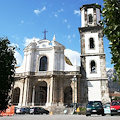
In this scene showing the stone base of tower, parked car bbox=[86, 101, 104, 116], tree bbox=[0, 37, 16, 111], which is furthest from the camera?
the stone base of tower

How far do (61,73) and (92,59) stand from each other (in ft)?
21.1

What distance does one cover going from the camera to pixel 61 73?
27.9 metres

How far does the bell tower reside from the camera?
1042 inches

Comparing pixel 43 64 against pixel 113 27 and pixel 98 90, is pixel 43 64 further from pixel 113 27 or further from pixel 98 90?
pixel 113 27

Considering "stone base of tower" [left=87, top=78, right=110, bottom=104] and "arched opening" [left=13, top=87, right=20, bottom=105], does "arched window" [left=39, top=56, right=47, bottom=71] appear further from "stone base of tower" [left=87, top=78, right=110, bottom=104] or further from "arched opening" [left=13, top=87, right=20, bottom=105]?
"stone base of tower" [left=87, top=78, right=110, bottom=104]

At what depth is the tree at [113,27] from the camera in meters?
4.83

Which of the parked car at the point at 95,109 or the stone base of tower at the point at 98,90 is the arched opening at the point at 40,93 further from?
the parked car at the point at 95,109

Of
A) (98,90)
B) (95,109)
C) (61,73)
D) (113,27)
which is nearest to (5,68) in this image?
(113,27)

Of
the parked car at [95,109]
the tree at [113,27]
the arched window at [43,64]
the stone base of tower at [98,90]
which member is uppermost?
the arched window at [43,64]

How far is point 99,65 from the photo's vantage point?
2802 cm

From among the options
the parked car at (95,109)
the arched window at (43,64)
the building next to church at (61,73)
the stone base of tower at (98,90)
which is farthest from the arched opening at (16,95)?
the parked car at (95,109)

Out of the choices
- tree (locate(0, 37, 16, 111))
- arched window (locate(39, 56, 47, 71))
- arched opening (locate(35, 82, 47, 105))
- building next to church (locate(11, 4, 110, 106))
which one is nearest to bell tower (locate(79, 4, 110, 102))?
building next to church (locate(11, 4, 110, 106))

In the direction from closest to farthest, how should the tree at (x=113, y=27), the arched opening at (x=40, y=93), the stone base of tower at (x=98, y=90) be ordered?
the tree at (x=113, y=27) < the stone base of tower at (x=98, y=90) < the arched opening at (x=40, y=93)

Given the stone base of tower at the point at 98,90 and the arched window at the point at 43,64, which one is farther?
the arched window at the point at 43,64
